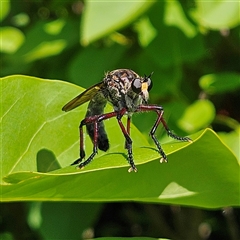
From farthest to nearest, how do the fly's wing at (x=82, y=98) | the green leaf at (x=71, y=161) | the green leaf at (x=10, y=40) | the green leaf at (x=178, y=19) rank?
the green leaf at (x=10, y=40)
the green leaf at (x=178, y=19)
the fly's wing at (x=82, y=98)
the green leaf at (x=71, y=161)

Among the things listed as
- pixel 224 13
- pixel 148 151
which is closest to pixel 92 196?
pixel 148 151

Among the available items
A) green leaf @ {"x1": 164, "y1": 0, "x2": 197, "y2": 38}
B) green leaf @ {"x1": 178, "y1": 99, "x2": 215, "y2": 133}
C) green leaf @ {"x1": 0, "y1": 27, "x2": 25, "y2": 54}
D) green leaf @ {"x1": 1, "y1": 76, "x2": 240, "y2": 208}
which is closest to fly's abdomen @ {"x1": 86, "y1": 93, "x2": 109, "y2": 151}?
green leaf @ {"x1": 1, "y1": 76, "x2": 240, "y2": 208}

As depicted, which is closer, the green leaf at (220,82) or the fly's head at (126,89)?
the fly's head at (126,89)

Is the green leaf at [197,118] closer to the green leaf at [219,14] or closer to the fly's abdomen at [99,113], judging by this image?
the green leaf at [219,14]

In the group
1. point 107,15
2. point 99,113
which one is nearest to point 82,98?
point 99,113

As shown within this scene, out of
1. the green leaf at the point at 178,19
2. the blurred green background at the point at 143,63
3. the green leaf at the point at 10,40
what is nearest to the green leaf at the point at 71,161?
the blurred green background at the point at 143,63

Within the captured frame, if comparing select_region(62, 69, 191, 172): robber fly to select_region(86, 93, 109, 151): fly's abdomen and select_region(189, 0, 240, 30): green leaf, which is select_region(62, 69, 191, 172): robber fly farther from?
select_region(189, 0, 240, 30): green leaf

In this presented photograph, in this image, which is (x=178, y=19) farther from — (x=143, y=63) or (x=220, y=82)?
(x=220, y=82)
